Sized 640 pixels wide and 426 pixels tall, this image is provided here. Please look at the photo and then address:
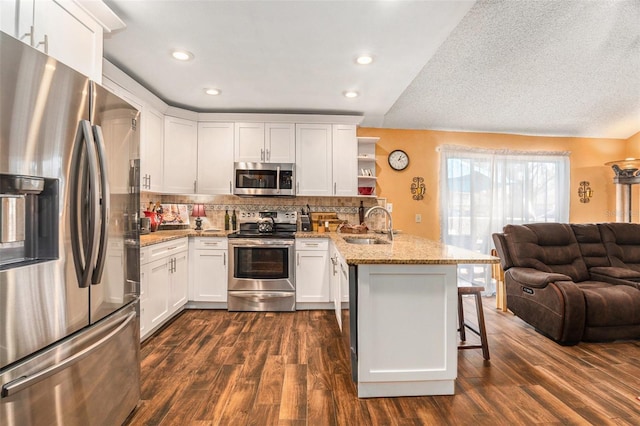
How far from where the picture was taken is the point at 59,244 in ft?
4.08

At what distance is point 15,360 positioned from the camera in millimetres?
1081

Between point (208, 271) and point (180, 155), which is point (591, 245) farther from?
point (180, 155)

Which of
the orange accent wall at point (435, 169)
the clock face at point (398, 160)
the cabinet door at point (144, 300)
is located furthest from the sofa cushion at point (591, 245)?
the cabinet door at point (144, 300)

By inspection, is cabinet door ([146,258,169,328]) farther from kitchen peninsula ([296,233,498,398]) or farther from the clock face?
the clock face

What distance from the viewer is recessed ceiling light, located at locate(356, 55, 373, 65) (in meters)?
2.61

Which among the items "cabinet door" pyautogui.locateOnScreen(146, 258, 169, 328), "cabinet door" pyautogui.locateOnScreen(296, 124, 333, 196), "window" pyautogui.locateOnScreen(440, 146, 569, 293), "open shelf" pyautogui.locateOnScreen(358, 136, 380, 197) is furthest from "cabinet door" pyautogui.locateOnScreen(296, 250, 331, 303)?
"window" pyautogui.locateOnScreen(440, 146, 569, 293)

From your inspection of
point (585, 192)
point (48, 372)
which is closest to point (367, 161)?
point (585, 192)

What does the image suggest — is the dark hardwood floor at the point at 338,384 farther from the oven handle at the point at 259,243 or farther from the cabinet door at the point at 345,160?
the cabinet door at the point at 345,160

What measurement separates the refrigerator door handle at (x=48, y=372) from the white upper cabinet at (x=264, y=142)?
2.79 m

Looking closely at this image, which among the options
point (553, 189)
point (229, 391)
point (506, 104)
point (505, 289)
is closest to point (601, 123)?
point (553, 189)

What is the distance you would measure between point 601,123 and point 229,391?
5.93m

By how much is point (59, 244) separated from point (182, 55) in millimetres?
2014

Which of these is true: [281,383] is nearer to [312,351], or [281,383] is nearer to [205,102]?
[312,351]

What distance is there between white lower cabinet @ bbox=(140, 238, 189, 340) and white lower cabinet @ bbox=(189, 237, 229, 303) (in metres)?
0.10
